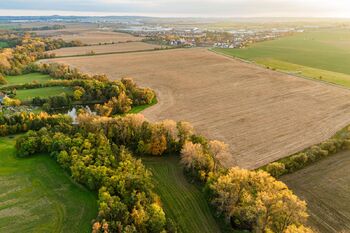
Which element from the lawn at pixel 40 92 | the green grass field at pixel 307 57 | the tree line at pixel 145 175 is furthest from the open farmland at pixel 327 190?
the lawn at pixel 40 92

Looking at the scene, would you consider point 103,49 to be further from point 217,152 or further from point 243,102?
point 217,152

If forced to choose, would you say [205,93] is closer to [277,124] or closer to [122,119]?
[277,124]

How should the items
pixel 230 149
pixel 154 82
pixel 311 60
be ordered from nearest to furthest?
pixel 230 149, pixel 154 82, pixel 311 60

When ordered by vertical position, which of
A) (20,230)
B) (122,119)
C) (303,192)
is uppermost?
(122,119)

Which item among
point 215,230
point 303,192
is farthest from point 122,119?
point 303,192

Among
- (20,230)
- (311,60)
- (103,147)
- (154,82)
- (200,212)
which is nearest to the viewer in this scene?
(20,230)
